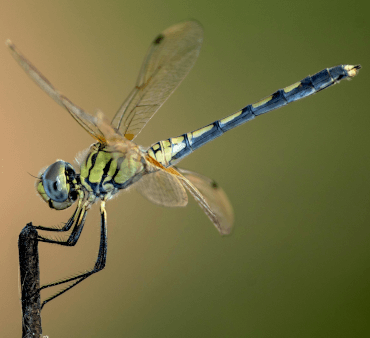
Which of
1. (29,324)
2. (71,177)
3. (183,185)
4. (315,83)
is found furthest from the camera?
(315,83)

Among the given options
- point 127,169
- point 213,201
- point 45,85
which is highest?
point 45,85

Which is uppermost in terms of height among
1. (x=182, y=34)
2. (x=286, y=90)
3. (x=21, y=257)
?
(x=182, y=34)

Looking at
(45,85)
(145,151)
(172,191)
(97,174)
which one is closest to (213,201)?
(172,191)

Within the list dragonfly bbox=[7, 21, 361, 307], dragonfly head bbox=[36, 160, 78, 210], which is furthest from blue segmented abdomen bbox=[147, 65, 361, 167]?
dragonfly head bbox=[36, 160, 78, 210]

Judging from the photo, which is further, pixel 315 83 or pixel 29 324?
pixel 315 83

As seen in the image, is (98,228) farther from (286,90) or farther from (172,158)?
(286,90)

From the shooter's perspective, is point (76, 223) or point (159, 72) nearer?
point (76, 223)

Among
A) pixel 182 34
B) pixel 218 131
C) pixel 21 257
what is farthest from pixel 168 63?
pixel 21 257

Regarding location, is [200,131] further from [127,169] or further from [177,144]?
[127,169]
